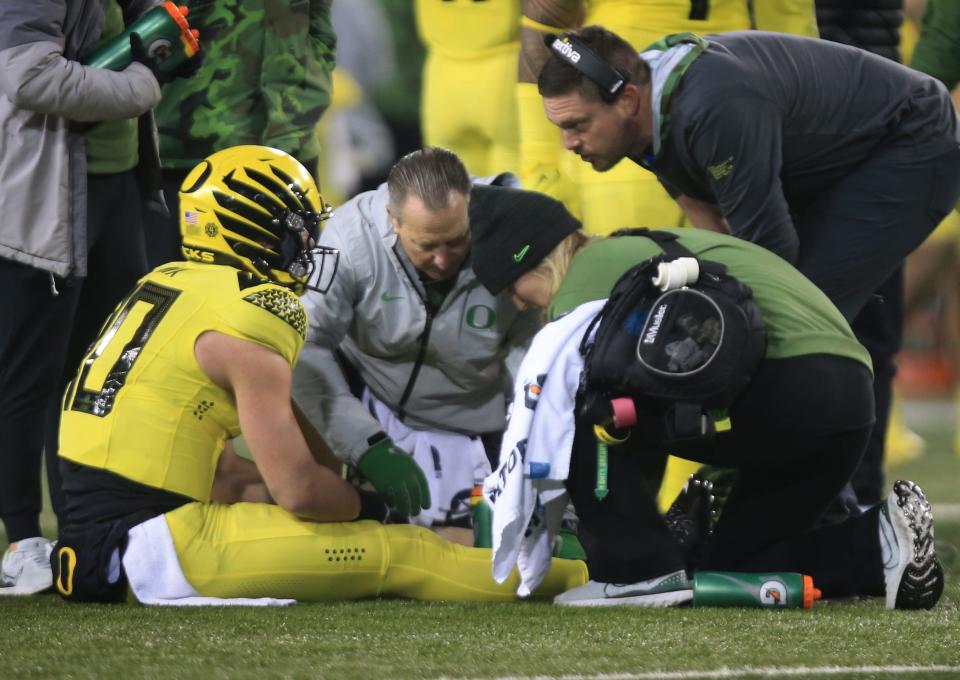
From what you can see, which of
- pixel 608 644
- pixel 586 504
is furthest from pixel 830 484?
pixel 608 644

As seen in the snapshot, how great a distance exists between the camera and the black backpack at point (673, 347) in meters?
3.53

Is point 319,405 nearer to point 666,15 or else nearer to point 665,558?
point 665,558

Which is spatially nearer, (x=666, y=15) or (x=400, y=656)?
(x=400, y=656)

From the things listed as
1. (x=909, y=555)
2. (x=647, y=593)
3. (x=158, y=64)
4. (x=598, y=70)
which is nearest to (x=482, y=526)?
(x=647, y=593)

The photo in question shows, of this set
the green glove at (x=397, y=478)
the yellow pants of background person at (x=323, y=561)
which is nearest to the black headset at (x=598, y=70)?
the green glove at (x=397, y=478)

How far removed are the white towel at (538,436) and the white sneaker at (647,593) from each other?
248 mm

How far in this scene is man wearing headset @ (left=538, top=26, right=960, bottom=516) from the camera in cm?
417

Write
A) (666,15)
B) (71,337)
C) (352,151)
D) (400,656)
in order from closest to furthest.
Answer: (400,656)
(71,337)
(666,15)
(352,151)

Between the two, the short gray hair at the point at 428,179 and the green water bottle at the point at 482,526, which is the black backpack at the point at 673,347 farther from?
the short gray hair at the point at 428,179

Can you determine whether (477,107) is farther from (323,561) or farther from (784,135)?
(323,561)

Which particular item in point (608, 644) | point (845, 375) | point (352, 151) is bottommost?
point (352, 151)

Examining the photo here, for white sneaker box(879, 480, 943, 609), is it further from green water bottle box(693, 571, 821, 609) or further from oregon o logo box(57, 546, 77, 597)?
oregon o logo box(57, 546, 77, 597)

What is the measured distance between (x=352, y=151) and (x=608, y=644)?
8.17m

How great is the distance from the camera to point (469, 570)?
13.3ft
